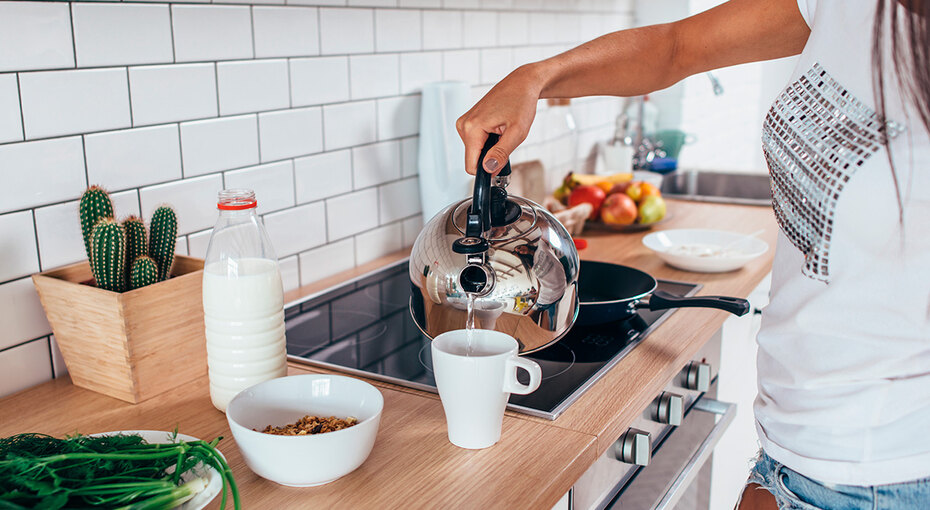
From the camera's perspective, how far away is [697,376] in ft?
4.14

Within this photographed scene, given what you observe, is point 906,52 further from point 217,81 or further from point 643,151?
point 643,151

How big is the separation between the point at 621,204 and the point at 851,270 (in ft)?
3.61

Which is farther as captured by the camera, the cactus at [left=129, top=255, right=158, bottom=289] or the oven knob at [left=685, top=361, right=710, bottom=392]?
the oven knob at [left=685, top=361, right=710, bottom=392]

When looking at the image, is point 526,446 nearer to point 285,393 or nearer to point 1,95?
point 285,393

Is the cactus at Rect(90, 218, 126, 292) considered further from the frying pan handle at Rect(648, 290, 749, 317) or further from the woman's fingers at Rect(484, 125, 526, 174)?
the frying pan handle at Rect(648, 290, 749, 317)

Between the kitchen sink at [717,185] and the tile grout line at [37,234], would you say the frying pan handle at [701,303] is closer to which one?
the tile grout line at [37,234]

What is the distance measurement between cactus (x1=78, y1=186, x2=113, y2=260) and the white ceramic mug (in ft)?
1.45

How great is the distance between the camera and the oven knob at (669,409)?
3.77ft

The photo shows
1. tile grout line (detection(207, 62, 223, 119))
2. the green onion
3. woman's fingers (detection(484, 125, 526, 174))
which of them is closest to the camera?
the green onion

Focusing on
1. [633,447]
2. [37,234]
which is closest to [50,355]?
[37,234]

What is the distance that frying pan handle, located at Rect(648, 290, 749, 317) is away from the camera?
1.17 meters

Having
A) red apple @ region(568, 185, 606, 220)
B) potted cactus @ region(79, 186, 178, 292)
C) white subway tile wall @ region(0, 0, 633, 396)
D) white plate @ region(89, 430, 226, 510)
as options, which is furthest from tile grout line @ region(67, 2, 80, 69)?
red apple @ region(568, 185, 606, 220)

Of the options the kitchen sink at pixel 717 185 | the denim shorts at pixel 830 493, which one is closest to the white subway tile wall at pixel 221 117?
Answer: the kitchen sink at pixel 717 185

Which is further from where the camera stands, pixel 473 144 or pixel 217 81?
pixel 217 81
